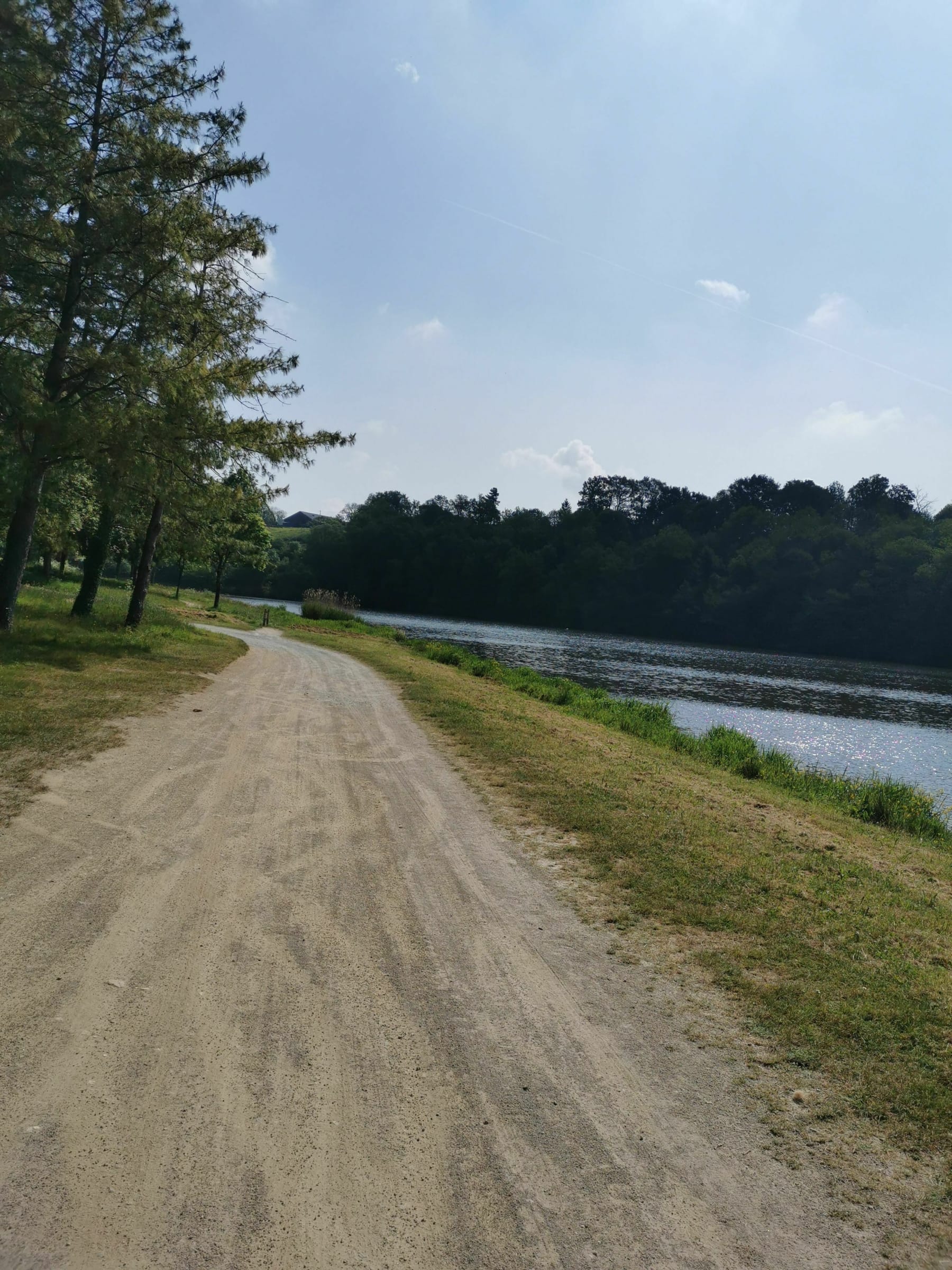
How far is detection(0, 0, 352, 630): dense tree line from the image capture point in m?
13.0

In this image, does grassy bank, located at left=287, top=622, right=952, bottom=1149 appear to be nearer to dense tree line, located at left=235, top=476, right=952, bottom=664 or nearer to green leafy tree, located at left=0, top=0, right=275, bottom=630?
green leafy tree, located at left=0, top=0, right=275, bottom=630

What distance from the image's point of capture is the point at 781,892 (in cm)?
619

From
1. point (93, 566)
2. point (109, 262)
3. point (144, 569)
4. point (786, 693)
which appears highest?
point (109, 262)

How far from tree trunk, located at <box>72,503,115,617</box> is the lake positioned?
15769 millimetres

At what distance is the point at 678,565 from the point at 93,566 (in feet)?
311

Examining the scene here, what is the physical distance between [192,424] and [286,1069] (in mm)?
12961

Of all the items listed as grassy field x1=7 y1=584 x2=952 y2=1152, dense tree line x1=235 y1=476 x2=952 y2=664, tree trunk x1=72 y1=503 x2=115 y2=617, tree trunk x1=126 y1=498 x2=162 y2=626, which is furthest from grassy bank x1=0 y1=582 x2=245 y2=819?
dense tree line x1=235 y1=476 x2=952 y2=664

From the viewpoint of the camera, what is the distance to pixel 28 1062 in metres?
3.27

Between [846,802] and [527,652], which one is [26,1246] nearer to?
[846,802]

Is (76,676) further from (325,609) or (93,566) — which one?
(325,609)

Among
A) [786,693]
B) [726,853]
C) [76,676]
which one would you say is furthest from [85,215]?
[786,693]

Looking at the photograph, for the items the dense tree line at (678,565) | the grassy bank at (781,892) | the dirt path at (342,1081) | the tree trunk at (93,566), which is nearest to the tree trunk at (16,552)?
the tree trunk at (93,566)

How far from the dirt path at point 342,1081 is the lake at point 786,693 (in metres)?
14.5

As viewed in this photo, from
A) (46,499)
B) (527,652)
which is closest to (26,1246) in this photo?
(46,499)
